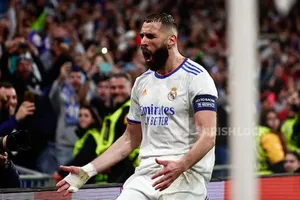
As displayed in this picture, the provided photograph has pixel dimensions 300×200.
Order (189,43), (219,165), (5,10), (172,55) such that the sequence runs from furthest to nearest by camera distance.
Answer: (189,43), (5,10), (219,165), (172,55)

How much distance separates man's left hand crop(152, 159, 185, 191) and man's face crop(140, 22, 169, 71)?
0.81m

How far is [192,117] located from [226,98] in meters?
7.42

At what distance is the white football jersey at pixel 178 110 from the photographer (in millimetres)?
6414

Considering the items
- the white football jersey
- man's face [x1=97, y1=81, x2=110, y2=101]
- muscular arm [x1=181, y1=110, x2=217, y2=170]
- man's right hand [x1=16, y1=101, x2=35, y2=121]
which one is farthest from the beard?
man's face [x1=97, y1=81, x2=110, y2=101]

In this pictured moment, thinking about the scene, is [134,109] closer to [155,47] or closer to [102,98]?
[155,47]

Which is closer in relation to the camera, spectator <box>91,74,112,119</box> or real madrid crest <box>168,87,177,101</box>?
real madrid crest <box>168,87,177,101</box>

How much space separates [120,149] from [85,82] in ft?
16.3

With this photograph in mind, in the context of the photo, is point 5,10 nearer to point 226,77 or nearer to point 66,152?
point 226,77

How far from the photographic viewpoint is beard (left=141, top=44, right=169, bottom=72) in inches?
259

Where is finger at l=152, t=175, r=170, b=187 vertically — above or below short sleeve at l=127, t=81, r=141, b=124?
below

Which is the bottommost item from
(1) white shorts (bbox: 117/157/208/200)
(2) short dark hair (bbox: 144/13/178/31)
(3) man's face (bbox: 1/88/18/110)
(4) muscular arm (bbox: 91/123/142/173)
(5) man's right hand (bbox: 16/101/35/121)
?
(1) white shorts (bbox: 117/157/208/200)

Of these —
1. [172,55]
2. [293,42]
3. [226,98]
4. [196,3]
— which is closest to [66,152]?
[226,98]

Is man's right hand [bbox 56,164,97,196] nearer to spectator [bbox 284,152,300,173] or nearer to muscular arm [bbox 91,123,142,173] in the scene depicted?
muscular arm [bbox 91,123,142,173]

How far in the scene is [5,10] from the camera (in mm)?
18453
